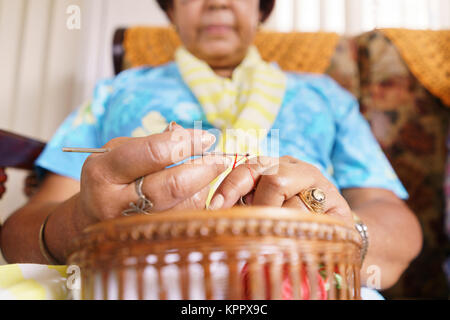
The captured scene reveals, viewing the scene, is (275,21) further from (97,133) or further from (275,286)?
(275,286)

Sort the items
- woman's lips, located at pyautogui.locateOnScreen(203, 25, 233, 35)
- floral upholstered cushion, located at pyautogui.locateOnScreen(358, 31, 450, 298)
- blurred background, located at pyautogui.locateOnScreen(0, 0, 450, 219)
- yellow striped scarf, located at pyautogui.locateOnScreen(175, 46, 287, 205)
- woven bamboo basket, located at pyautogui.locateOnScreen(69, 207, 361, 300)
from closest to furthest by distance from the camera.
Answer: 1. woven bamboo basket, located at pyautogui.locateOnScreen(69, 207, 361, 300)
2. yellow striped scarf, located at pyautogui.locateOnScreen(175, 46, 287, 205)
3. woman's lips, located at pyautogui.locateOnScreen(203, 25, 233, 35)
4. floral upholstered cushion, located at pyautogui.locateOnScreen(358, 31, 450, 298)
5. blurred background, located at pyautogui.locateOnScreen(0, 0, 450, 219)

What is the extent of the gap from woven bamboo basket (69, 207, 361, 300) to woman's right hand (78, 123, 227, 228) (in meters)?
0.07

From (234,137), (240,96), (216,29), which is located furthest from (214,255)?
(216,29)

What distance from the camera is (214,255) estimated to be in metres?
0.26

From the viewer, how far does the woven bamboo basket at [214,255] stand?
26 centimetres

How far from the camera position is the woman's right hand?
329mm

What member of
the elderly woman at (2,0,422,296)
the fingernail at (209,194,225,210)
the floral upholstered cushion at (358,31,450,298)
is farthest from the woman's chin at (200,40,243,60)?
the fingernail at (209,194,225,210)

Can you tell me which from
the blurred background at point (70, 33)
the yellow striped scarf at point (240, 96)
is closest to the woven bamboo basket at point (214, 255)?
the yellow striped scarf at point (240, 96)

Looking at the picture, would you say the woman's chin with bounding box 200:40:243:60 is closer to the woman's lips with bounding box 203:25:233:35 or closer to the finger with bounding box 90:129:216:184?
the woman's lips with bounding box 203:25:233:35

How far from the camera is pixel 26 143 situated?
0.75 m

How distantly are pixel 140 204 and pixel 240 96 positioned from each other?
45 centimetres

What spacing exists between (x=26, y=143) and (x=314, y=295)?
25.6 inches

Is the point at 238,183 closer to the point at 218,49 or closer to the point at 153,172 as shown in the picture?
the point at 153,172
